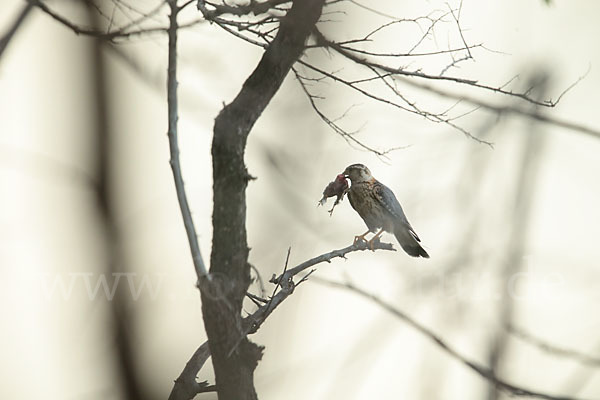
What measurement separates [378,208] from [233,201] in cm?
334

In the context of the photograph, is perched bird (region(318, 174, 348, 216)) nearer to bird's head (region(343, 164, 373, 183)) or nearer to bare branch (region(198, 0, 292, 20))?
bird's head (region(343, 164, 373, 183))

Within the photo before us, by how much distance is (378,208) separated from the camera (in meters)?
6.27

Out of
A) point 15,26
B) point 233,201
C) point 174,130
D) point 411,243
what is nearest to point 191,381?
point 233,201

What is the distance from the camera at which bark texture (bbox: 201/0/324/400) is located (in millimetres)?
3018

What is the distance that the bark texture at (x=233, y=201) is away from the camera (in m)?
3.02

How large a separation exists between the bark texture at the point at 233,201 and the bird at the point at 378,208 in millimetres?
3027

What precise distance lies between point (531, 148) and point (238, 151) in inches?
43.8

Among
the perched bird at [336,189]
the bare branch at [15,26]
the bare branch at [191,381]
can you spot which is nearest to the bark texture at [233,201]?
the bare branch at [191,381]

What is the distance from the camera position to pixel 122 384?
166 centimetres

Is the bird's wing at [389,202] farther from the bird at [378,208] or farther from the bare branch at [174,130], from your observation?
the bare branch at [174,130]

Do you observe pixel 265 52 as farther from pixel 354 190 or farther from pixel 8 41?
pixel 354 190

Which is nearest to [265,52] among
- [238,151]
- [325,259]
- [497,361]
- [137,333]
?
[238,151]

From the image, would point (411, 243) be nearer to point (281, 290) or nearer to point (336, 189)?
point (336, 189)

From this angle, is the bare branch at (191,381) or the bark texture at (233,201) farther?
Result: the bare branch at (191,381)
